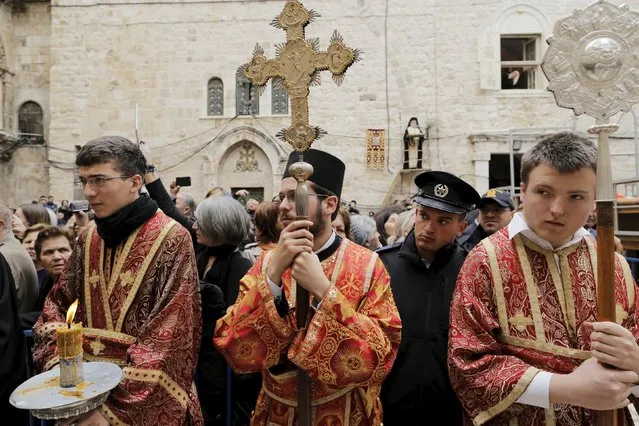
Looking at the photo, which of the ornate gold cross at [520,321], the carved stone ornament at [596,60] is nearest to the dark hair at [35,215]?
the ornate gold cross at [520,321]

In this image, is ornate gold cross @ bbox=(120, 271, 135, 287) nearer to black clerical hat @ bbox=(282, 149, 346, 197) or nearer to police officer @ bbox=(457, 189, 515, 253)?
black clerical hat @ bbox=(282, 149, 346, 197)

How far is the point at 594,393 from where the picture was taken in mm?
1707

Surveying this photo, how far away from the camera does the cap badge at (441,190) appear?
10.0 feet

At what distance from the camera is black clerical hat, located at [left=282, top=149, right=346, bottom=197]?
244 centimetres

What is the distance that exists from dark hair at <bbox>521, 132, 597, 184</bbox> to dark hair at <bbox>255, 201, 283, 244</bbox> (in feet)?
6.95

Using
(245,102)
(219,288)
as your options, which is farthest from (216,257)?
(245,102)

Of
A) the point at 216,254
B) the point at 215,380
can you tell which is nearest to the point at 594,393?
the point at 215,380

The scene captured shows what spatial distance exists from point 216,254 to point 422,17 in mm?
14177

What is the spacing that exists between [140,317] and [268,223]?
1.55 m

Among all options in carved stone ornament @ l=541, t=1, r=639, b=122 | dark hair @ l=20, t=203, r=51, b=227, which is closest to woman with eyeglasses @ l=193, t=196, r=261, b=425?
carved stone ornament @ l=541, t=1, r=639, b=122

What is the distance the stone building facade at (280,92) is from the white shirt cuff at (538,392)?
14.1 meters

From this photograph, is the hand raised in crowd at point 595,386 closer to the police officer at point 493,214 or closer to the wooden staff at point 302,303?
the wooden staff at point 302,303

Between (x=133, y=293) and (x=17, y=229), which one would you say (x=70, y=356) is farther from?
(x=17, y=229)

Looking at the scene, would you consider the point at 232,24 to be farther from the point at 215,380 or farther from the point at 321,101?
the point at 215,380
